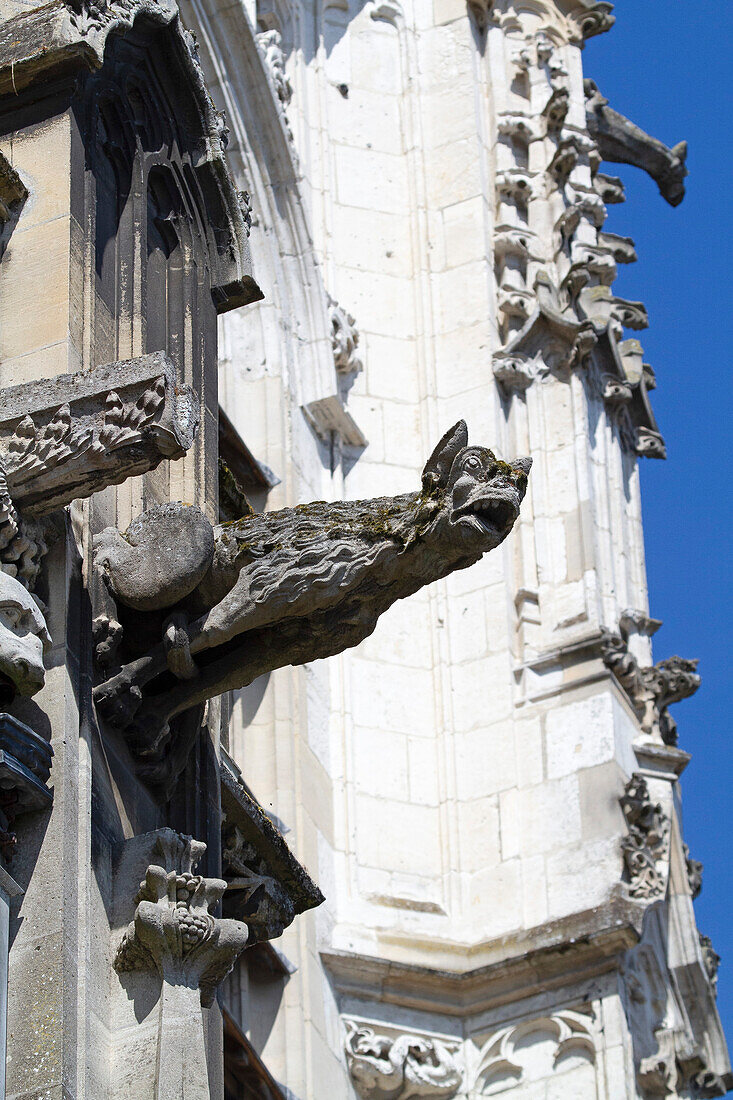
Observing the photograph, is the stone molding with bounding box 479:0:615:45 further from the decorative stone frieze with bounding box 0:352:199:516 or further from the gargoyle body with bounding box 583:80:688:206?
the decorative stone frieze with bounding box 0:352:199:516

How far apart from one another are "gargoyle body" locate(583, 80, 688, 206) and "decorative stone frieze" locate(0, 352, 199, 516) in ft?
41.3

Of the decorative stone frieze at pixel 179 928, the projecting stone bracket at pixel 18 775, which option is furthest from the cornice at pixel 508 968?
the projecting stone bracket at pixel 18 775

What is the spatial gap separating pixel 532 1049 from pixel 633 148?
9470 mm

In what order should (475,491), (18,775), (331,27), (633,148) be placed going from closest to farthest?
1. (18,775)
2. (475,491)
3. (331,27)
4. (633,148)

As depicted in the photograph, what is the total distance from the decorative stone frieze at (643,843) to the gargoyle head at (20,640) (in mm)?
7476

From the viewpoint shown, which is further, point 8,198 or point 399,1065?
point 399,1065

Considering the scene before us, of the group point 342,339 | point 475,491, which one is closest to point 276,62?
point 342,339

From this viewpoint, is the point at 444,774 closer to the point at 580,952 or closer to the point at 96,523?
the point at 580,952

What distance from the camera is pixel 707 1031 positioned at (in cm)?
1600

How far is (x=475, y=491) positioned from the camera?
27.7 feet

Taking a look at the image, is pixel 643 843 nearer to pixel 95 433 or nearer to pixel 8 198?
pixel 8 198

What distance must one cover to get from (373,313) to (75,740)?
33.4 feet

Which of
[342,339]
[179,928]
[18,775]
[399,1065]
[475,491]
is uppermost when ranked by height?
[342,339]

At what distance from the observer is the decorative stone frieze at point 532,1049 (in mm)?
14430
